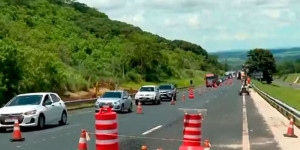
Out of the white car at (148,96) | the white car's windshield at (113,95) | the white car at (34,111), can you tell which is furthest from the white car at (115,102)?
the white car at (148,96)

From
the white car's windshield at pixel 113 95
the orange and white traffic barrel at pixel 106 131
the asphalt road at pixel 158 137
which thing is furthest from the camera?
the white car's windshield at pixel 113 95

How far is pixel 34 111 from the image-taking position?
65.1 feet

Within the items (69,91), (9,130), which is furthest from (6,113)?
(69,91)

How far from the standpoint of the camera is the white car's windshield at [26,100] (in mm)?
21031

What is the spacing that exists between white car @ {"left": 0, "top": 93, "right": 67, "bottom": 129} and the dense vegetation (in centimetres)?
1337

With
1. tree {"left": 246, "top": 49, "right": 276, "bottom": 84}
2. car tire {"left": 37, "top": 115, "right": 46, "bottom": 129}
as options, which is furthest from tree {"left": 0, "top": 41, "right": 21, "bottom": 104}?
tree {"left": 246, "top": 49, "right": 276, "bottom": 84}

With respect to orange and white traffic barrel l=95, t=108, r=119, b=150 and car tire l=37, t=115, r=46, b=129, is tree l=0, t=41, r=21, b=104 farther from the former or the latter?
orange and white traffic barrel l=95, t=108, r=119, b=150

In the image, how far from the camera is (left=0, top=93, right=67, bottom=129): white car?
63.7 ft

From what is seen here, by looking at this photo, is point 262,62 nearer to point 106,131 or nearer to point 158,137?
point 158,137

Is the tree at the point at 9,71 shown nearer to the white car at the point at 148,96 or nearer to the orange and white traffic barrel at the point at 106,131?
the white car at the point at 148,96

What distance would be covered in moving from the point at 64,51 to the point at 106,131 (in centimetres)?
6373

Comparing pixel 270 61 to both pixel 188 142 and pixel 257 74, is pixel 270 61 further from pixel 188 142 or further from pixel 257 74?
pixel 188 142

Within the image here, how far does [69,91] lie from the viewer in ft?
182

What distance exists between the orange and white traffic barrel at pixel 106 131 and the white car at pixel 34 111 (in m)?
9.90
